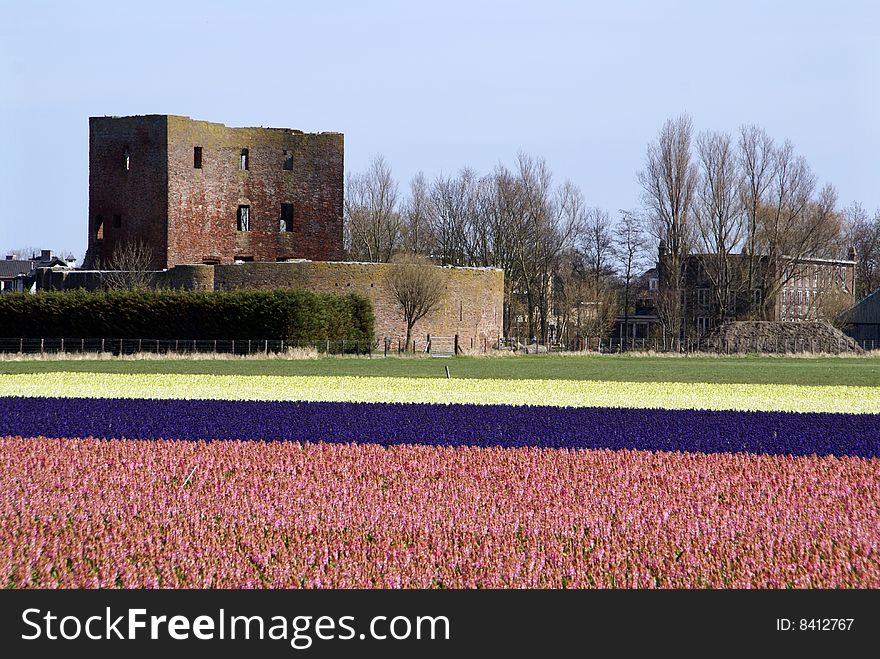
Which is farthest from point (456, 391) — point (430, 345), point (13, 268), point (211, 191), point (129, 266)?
point (13, 268)

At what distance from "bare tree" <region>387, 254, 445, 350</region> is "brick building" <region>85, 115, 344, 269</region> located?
33.1 ft

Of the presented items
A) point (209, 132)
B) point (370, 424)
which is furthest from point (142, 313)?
point (370, 424)

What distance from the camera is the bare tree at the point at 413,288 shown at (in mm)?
61781

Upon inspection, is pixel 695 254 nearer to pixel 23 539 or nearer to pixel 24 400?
pixel 24 400

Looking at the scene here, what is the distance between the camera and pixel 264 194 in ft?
231

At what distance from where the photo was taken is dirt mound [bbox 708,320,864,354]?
219ft

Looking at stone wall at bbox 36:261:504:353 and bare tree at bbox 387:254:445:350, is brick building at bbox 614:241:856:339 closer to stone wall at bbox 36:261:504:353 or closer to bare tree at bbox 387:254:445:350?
stone wall at bbox 36:261:504:353

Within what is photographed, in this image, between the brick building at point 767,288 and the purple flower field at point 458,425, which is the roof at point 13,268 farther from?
the purple flower field at point 458,425

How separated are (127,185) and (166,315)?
19207 millimetres

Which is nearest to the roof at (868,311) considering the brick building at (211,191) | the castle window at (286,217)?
the brick building at (211,191)

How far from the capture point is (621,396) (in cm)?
2605

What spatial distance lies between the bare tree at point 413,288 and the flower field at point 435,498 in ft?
140

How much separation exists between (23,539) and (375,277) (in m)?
54.0

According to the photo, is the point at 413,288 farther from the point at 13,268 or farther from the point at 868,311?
the point at 13,268
